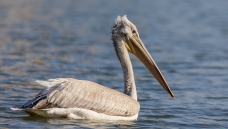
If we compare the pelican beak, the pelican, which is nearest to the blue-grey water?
the pelican

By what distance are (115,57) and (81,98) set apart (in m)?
7.44

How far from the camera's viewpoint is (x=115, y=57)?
14.7 m

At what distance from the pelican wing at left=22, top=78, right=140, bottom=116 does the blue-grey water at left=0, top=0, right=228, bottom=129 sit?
0.75 ft

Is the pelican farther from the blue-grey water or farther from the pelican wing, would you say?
the blue-grey water

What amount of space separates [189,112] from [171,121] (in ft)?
2.53

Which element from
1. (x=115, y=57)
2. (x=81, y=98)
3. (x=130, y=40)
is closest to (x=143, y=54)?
(x=130, y=40)

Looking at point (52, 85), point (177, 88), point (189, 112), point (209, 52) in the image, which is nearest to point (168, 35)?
point (209, 52)

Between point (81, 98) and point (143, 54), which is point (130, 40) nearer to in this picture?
point (143, 54)

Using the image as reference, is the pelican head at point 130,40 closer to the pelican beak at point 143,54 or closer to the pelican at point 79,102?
the pelican beak at point 143,54

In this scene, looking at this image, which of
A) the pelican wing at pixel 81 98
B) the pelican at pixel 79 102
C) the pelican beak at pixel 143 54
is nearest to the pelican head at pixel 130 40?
the pelican beak at pixel 143 54

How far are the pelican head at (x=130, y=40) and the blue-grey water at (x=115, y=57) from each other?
679 mm

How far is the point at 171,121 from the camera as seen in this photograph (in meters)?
8.09

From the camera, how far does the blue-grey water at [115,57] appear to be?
27.7 feet

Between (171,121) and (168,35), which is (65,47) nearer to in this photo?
(168,35)
